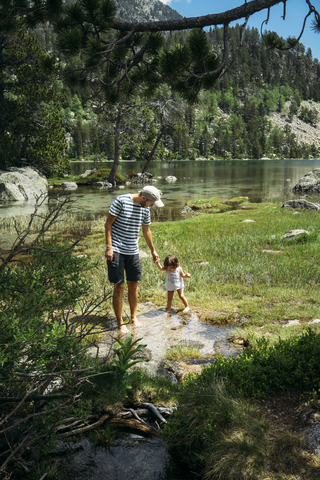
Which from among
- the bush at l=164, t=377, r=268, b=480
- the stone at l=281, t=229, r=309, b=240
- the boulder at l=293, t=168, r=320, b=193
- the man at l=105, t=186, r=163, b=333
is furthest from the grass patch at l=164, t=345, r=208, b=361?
the boulder at l=293, t=168, r=320, b=193

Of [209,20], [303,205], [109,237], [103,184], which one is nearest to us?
[209,20]

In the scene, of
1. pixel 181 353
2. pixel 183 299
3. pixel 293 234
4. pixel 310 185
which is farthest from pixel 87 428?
pixel 310 185

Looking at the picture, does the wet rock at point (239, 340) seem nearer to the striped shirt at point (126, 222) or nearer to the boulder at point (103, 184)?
the striped shirt at point (126, 222)

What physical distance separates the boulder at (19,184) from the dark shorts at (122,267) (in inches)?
1015

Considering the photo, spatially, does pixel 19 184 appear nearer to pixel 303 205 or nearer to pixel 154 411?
pixel 303 205

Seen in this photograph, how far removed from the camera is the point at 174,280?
7.24 metres

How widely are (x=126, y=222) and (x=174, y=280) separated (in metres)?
1.85

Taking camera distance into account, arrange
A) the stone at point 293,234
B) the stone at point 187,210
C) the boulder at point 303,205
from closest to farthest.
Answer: the stone at point 293,234 < the boulder at point 303,205 < the stone at point 187,210

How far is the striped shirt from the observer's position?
6.00m

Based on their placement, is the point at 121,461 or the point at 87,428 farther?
the point at 87,428

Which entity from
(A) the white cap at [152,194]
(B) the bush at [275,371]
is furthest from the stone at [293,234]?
(B) the bush at [275,371]

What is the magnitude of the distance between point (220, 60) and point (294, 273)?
6186 mm

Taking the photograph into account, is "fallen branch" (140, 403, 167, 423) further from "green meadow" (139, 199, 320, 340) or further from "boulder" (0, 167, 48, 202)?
"boulder" (0, 167, 48, 202)

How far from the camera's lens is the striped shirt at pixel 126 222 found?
600 cm
